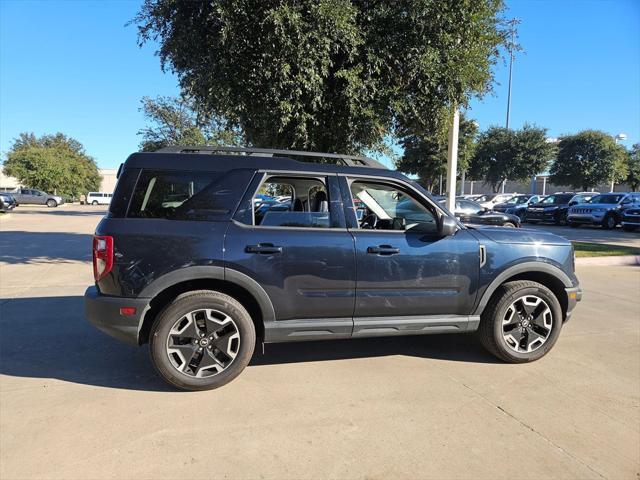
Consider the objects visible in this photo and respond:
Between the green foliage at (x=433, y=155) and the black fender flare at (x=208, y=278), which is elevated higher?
the green foliage at (x=433, y=155)

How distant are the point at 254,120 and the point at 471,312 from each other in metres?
5.42

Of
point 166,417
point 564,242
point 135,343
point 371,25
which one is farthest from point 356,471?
point 371,25

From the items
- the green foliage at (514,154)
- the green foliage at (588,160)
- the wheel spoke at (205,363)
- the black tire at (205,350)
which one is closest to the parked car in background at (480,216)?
the black tire at (205,350)

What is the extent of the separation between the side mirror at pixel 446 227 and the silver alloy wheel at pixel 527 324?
3.35 feet

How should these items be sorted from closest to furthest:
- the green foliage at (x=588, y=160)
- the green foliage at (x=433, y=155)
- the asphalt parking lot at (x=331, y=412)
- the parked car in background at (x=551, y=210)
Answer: the asphalt parking lot at (x=331, y=412), the parked car in background at (x=551, y=210), the green foliage at (x=433, y=155), the green foliage at (x=588, y=160)

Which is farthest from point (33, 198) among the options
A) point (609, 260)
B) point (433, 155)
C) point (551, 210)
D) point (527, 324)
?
point (527, 324)

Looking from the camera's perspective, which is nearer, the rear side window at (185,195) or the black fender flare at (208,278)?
the black fender flare at (208,278)

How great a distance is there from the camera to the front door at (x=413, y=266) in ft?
13.1

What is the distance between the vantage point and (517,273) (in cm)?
438

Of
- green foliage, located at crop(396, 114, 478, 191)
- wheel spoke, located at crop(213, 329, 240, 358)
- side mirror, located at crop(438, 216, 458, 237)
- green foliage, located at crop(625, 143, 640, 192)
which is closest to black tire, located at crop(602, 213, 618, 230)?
green foliage, located at crop(396, 114, 478, 191)

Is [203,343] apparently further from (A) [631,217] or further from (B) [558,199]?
(B) [558,199]

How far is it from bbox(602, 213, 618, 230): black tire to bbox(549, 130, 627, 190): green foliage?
1869cm

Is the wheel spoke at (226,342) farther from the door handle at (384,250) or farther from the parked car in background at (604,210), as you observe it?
the parked car in background at (604,210)

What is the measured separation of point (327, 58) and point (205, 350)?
205 inches
